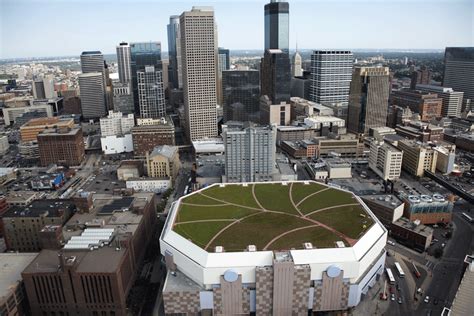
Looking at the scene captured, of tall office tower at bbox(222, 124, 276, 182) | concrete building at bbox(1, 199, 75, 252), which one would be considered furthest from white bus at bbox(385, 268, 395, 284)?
concrete building at bbox(1, 199, 75, 252)

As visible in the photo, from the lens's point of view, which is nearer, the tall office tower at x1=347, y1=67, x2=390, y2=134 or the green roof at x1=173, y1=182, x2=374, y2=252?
the green roof at x1=173, y1=182, x2=374, y2=252

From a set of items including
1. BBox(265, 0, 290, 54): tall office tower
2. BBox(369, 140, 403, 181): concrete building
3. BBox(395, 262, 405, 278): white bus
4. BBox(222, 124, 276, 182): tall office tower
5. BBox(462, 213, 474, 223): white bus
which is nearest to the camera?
BBox(395, 262, 405, 278): white bus

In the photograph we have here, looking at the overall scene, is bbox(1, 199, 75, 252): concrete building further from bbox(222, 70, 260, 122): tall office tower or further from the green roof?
bbox(222, 70, 260, 122): tall office tower

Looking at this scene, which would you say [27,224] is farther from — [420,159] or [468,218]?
[420,159]

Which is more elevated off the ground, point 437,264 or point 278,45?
point 278,45

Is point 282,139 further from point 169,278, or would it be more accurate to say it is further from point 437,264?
point 169,278

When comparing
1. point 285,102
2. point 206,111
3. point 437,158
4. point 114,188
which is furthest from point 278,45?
point 114,188

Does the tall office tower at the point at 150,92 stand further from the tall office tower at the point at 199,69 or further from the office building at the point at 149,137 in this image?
the office building at the point at 149,137
